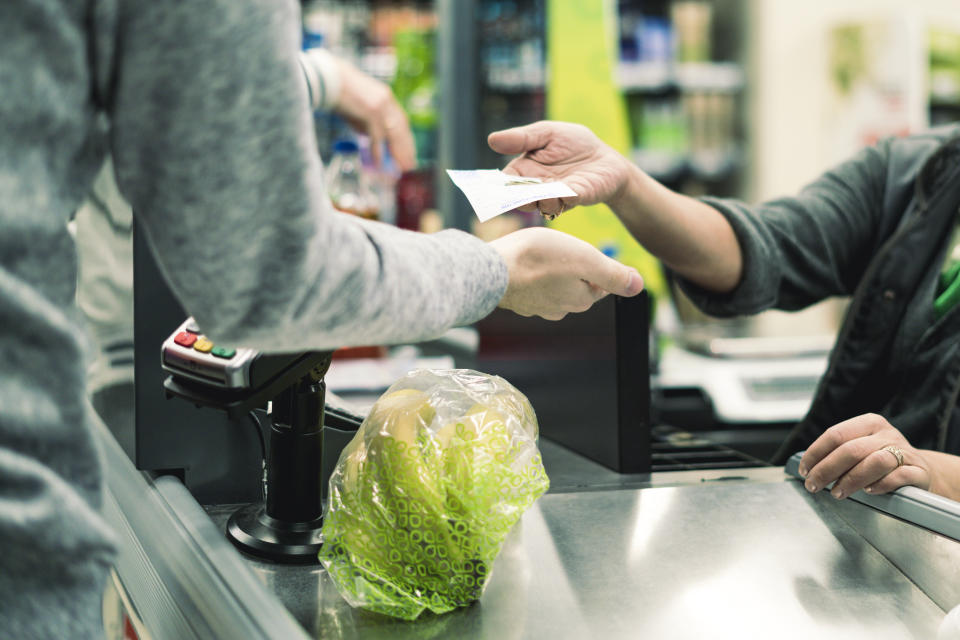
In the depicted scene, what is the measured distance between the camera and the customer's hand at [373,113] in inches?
71.2

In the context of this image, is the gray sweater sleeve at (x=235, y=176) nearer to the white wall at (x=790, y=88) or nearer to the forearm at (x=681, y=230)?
the forearm at (x=681, y=230)

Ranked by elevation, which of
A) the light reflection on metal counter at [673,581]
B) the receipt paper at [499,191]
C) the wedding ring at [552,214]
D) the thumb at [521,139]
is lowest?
the light reflection on metal counter at [673,581]

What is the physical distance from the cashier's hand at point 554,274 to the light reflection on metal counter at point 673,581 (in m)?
0.23

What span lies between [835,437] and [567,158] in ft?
1.99

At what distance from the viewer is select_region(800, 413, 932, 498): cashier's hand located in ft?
3.12

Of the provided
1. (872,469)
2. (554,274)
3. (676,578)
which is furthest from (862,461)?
(554,274)

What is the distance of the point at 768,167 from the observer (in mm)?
4316

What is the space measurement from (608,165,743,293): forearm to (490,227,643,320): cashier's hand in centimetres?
57

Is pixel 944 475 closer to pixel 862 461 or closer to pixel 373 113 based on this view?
pixel 862 461

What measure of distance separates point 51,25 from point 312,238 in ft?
0.63

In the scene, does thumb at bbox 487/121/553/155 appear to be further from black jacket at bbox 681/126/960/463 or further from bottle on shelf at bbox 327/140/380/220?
bottle on shelf at bbox 327/140/380/220

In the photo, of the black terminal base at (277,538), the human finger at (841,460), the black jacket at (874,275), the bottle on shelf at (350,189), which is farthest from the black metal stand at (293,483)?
the bottle on shelf at (350,189)

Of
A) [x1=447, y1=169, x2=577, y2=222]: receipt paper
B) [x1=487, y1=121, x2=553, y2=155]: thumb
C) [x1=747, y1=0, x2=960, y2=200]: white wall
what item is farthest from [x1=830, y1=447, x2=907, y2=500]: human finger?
[x1=747, y1=0, x2=960, y2=200]: white wall

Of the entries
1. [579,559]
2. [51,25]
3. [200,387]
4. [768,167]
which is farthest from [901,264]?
[768,167]
